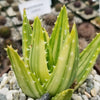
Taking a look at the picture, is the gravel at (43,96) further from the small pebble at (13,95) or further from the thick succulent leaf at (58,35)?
the thick succulent leaf at (58,35)

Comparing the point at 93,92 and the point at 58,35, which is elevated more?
the point at 58,35

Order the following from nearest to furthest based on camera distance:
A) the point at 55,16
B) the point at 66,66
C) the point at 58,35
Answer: the point at 66,66, the point at 58,35, the point at 55,16

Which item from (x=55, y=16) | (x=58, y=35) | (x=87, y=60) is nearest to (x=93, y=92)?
(x=87, y=60)

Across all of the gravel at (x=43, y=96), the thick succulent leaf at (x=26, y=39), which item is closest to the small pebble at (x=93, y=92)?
the gravel at (x=43, y=96)

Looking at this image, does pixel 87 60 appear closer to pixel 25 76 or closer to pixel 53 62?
pixel 53 62

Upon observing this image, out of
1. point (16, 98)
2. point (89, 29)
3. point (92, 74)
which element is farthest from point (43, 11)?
point (16, 98)

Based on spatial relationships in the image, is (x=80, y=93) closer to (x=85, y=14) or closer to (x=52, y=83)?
(x=52, y=83)

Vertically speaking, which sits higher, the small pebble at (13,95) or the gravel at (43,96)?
the small pebble at (13,95)
